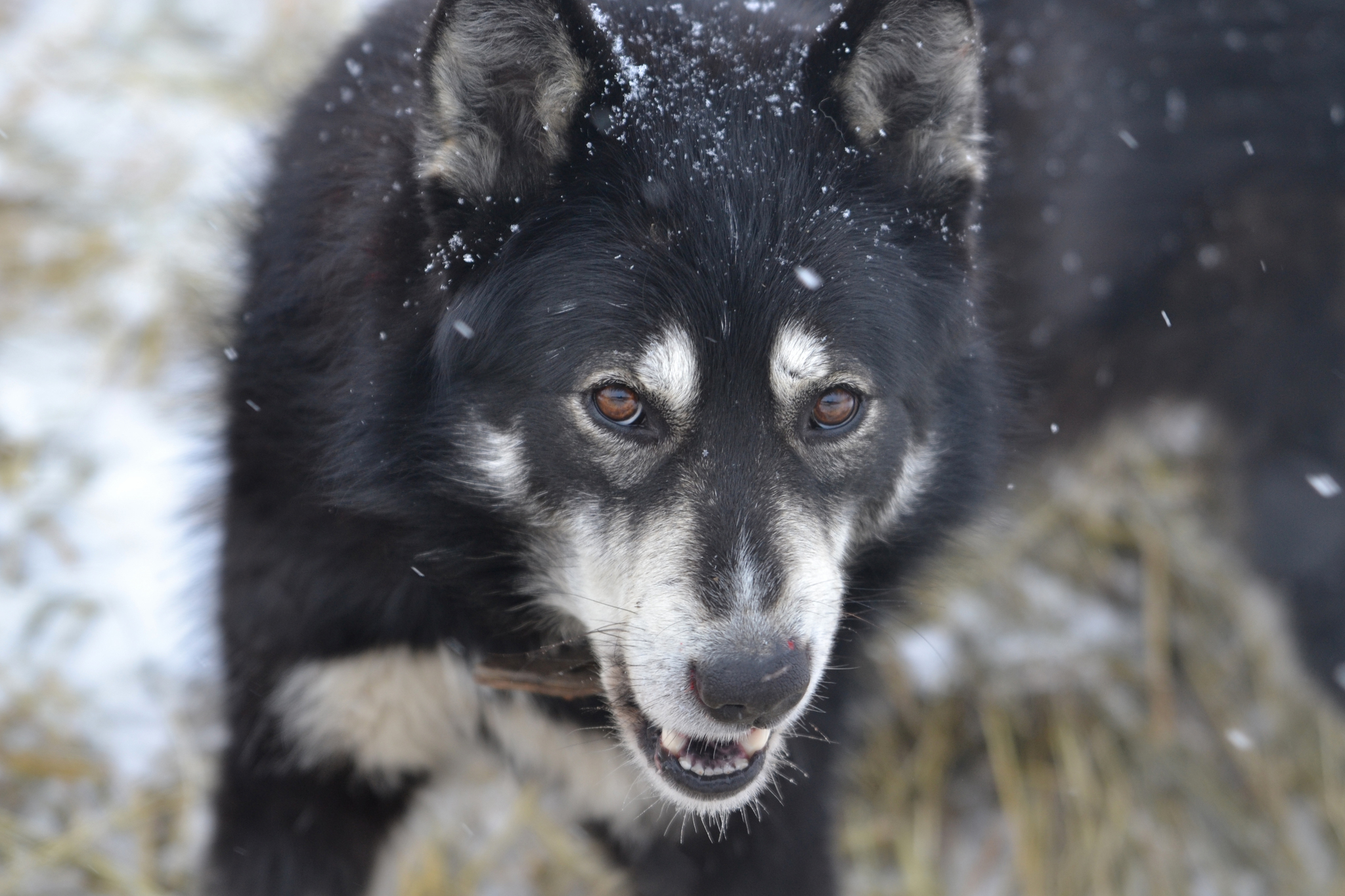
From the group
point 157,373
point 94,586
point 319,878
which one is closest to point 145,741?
point 94,586

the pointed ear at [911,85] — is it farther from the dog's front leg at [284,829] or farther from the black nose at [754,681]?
the dog's front leg at [284,829]

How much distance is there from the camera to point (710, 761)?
2.20 meters

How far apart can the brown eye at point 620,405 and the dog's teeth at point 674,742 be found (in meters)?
0.56

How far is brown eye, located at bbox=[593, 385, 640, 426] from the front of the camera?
213 centimetres

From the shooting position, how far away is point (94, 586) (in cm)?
382

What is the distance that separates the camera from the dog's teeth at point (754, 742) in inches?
85.7

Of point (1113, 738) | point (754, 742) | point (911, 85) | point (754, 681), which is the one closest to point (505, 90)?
point (911, 85)

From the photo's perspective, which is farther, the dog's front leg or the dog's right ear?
the dog's front leg

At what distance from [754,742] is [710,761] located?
0.09 metres

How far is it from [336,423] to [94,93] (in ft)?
12.8

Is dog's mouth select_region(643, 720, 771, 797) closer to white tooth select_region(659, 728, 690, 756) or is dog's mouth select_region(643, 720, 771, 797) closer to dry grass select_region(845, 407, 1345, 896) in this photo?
white tooth select_region(659, 728, 690, 756)

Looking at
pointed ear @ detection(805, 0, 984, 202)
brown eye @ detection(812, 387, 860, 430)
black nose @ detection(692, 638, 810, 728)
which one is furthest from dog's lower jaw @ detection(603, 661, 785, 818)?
pointed ear @ detection(805, 0, 984, 202)

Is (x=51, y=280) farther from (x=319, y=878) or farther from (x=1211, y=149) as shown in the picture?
(x=1211, y=149)

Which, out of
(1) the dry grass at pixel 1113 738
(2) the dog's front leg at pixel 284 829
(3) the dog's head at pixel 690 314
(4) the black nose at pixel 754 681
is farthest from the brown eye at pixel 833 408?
(1) the dry grass at pixel 1113 738
